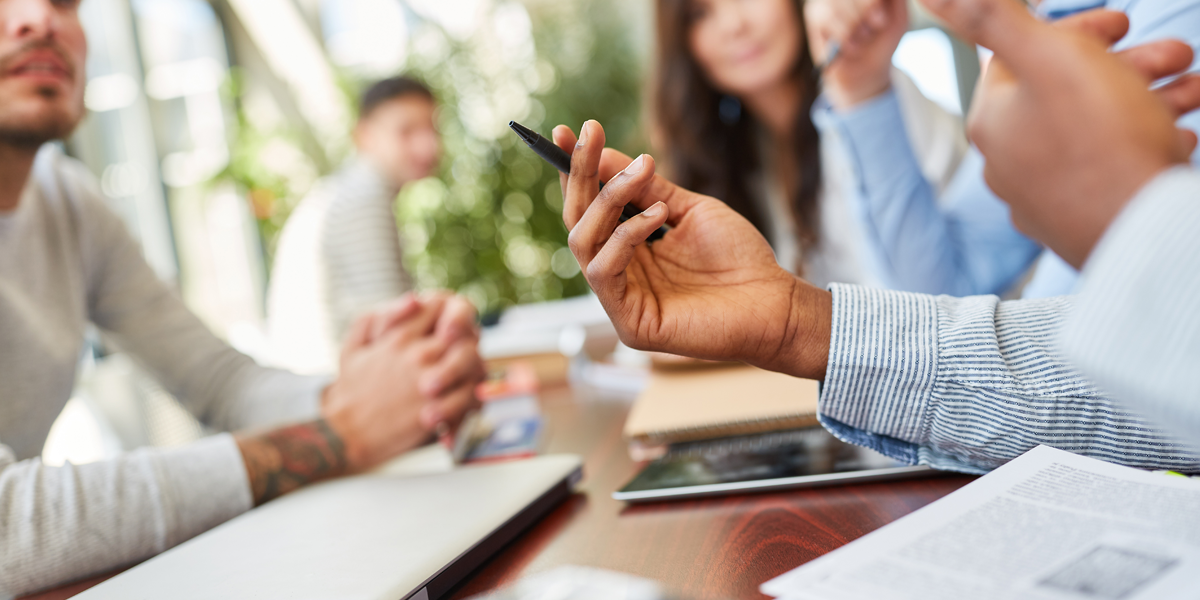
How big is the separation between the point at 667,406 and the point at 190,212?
3.91 m

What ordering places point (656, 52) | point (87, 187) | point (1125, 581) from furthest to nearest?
point (656, 52) < point (87, 187) < point (1125, 581)

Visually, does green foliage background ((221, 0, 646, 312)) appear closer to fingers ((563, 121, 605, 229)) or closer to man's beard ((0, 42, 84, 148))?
man's beard ((0, 42, 84, 148))

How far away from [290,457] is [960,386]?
591mm

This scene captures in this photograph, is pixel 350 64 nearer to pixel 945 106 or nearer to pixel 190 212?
pixel 190 212

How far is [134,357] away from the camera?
1.12 meters

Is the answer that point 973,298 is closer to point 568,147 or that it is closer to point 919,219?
point 568,147

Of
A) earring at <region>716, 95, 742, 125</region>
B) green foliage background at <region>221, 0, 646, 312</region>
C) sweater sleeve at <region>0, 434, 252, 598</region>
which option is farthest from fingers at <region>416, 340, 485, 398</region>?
green foliage background at <region>221, 0, 646, 312</region>

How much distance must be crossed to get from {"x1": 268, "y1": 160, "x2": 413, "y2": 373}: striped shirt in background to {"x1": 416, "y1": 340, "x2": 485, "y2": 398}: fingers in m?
1.59

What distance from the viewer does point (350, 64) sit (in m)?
4.58

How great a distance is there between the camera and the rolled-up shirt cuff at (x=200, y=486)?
638 mm

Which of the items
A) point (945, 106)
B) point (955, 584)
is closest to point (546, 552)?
point (955, 584)

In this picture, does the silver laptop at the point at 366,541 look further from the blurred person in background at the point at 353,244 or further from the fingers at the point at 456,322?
→ the blurred person in background at the point at 353,244

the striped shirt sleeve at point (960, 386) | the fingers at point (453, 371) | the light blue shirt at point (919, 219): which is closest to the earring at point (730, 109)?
the light blue shirt at point (919, 219)

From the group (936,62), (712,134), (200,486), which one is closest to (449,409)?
(200,486)
